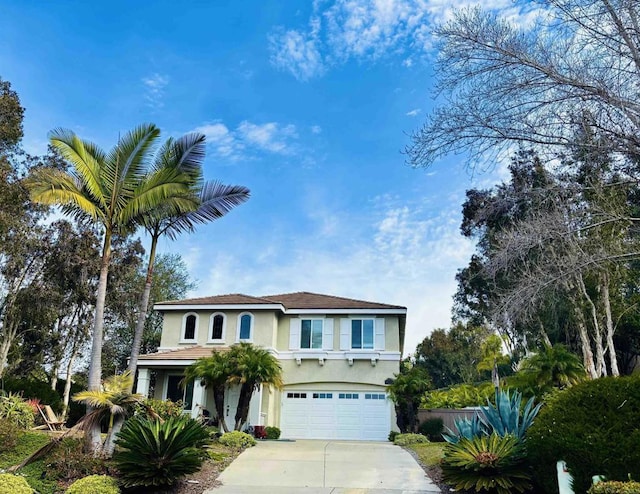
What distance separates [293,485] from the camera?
10.4 meters

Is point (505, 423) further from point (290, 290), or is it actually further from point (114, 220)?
point (290, 290)

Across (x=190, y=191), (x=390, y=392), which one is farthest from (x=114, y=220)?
(x=390, y=392)

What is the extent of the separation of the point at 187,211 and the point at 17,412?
326 inches

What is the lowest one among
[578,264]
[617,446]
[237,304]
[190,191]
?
[617,446]

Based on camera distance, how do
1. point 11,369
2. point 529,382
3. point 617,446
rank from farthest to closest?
point 11,369 < point 529,382 < point 617,446

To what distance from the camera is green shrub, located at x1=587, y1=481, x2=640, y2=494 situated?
18.6ft

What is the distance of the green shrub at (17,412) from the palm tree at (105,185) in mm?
5342

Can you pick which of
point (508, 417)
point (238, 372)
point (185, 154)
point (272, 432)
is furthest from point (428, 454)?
point (185, 154)

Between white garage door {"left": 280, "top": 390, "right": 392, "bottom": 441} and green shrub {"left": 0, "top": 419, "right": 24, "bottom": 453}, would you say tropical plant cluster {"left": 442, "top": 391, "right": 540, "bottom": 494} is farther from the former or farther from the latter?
white garage door {"left": 280, "top": 390, "right": 392, "bottom": 441}

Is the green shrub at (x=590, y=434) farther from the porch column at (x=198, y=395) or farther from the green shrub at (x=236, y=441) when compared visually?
the porch column at (x=198, y=395)

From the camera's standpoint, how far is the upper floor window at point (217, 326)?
24125 mm

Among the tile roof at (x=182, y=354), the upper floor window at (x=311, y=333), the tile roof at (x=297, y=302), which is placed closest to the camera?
the tile roof at (x=182, y=354)

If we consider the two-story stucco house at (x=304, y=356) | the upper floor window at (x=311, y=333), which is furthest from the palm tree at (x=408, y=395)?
the upper floor window at (x=311, y=333)

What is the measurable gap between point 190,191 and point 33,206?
13.8 metres
